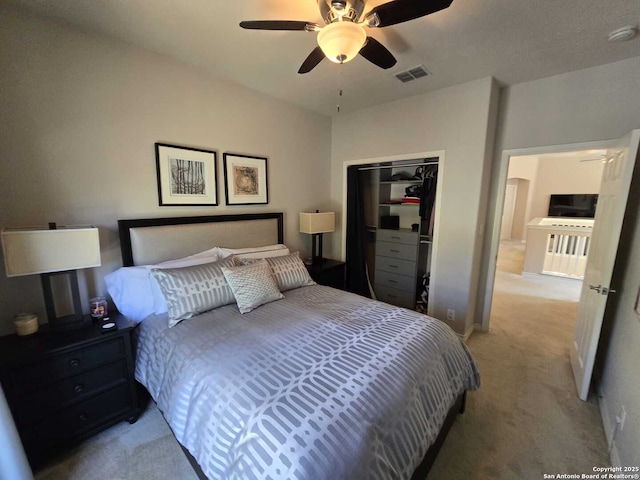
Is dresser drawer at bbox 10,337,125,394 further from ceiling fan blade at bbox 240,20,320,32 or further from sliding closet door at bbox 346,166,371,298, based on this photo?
sliding closet door at bbox 346,166,371,298

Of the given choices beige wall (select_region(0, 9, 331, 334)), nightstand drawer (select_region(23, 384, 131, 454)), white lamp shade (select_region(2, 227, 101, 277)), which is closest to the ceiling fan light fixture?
beige wall (select_region(0, 9, 331, 334))

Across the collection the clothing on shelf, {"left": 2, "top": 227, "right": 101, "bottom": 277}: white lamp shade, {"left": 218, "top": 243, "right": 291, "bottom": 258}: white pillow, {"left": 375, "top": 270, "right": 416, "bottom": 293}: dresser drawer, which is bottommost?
{"left": 375, "top": 270, "right": 416, "bottom": 293}: dresser drawer

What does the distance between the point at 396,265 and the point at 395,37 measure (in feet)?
8.17

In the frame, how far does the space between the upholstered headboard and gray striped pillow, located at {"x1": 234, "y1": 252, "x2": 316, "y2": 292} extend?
0.40 metres

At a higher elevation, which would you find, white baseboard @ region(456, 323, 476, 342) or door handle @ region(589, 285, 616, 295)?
door handle @ region(589, 285, 616, 295)

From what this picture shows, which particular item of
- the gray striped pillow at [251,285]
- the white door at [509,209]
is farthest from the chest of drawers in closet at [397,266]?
the white door at [509,209]

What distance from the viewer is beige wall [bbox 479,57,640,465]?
63.8 inches

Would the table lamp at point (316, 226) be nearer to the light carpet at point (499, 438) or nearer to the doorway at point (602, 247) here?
the light carpet at point (499, 438)

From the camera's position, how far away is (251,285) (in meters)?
2.06

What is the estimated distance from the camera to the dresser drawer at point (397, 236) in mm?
3330

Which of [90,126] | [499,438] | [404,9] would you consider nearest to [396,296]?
[499,438]

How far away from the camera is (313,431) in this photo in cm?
100

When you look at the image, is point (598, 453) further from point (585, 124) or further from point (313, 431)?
point (585, 124)

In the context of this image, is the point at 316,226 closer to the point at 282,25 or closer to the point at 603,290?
the point at 282,25
